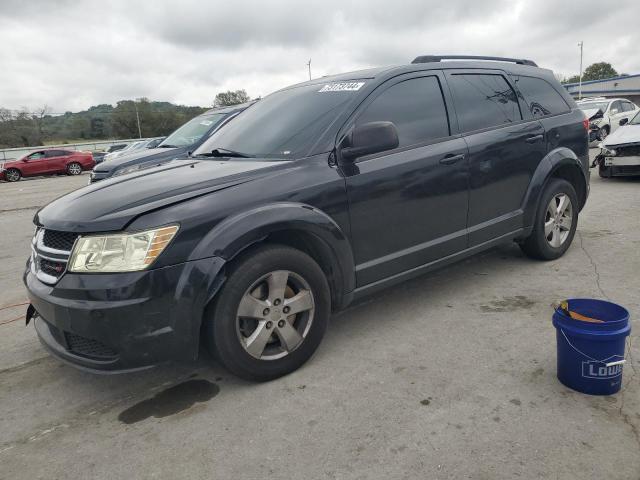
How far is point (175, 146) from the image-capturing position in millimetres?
8688

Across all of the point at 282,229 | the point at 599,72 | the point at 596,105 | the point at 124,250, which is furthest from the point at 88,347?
the point at 599,72

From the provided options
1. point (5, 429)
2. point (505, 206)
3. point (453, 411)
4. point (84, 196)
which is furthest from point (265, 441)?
point (505, 206)

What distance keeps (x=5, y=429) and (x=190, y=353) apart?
1060 millimetres

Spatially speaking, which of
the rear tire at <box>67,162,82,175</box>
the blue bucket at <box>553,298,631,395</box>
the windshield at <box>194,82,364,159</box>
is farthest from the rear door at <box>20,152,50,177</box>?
the blue bucket at <box>553,298,631,395</box>

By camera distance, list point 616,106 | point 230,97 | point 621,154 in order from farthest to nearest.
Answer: point 230,97 → point 616,106 → point 621,154

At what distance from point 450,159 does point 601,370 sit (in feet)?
5.81

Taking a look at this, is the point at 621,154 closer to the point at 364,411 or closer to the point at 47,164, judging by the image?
the point at 364,411

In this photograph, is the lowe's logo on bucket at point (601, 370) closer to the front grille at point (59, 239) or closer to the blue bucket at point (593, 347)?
the blue bucket at point (593, 347)

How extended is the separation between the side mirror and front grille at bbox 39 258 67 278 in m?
1.72

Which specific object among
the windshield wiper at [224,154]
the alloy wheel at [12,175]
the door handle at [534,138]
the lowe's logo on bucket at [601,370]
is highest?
the windshield wiper at [224,154]

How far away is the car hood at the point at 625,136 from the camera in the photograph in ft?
29.6

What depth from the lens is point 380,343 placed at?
3.37 metres

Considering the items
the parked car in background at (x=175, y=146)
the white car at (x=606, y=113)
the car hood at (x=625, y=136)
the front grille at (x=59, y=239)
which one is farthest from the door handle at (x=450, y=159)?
the white car at (x=606, y=113)

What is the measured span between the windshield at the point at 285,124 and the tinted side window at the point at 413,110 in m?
0.20
